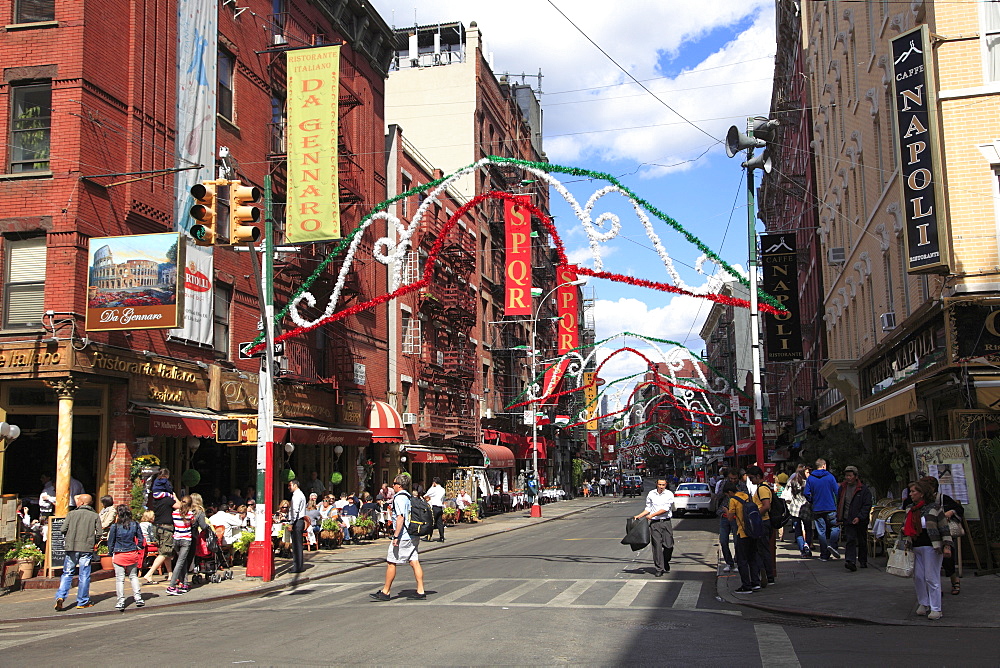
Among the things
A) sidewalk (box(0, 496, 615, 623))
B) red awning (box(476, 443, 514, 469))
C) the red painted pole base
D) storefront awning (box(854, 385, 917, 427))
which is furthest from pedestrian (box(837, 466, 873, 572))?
red awning (box(476, 443, 514, 469))

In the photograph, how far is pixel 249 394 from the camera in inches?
919

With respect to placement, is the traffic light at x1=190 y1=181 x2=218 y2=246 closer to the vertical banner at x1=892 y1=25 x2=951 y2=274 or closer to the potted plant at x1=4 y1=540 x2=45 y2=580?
the potted plant at x1=4 y1=540 x2=45 y2=580

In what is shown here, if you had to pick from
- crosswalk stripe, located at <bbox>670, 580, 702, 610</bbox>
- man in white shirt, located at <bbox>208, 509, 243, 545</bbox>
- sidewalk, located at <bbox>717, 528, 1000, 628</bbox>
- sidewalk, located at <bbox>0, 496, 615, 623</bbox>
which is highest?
man in white shirt, located at <bbox>208, 509, 243, 545</bbox>

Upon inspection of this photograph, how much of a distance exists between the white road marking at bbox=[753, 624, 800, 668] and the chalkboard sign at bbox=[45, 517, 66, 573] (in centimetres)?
1237

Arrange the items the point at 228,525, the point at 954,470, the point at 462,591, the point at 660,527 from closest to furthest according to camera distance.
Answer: the point at 954,470 < the point at 462,591 < the point at 660,527 < the point at 228,525

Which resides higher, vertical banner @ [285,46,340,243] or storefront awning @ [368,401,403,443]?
vertical banner @ [285,46,340,243]

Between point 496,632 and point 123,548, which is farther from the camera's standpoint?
point 123,548

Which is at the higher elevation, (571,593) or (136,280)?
(136,280)

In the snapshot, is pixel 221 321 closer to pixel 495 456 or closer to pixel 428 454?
pixel 428 454

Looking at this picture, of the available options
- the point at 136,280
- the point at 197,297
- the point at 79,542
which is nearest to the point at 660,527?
the point at 79,542

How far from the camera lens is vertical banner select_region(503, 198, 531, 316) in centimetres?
3806

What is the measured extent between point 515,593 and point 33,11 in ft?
50.0

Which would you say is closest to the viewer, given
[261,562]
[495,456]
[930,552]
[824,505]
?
[930,552]

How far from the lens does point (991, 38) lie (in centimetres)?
1644
